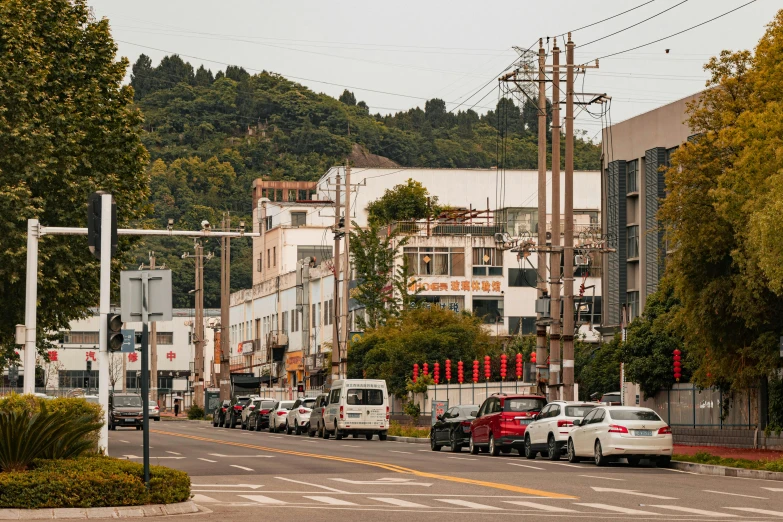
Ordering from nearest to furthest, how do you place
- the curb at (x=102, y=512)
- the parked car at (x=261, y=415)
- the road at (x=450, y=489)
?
the curb at (x=102, y=512) → the road at (x=450, y=489) → the parked car at (x=261, y=415)

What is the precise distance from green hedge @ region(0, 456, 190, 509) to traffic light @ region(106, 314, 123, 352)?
166cm

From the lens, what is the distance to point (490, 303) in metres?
82.0

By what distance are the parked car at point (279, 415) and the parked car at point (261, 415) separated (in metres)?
1.54

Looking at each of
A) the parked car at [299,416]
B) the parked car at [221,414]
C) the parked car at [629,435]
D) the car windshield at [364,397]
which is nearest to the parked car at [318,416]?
the parked car at [299,416]

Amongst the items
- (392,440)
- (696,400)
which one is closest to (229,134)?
(392,440)

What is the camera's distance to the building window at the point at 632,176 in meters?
66.5

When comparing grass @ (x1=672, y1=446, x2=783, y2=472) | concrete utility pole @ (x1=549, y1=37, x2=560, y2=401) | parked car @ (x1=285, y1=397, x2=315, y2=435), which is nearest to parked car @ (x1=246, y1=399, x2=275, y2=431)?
parked car @ (x1=285, y1=397, x2=315, y2=435)

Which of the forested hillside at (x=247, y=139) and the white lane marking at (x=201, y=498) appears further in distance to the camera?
the forested hillside at (x=247, y=139)

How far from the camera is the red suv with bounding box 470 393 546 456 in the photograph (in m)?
36.7

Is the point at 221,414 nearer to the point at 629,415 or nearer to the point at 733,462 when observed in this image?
the point at 629,415

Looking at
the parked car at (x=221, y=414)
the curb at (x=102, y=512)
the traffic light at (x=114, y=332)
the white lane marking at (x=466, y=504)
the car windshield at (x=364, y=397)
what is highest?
the traffic light at (x=114, y=332)

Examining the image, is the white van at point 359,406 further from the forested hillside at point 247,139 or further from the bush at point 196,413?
the forested hillside at point 247,139

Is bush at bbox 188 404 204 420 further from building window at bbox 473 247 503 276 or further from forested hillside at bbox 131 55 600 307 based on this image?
forested hillside at bbox 131 55 600 307

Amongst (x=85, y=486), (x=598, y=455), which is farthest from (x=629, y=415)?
(x=85, y=486)
